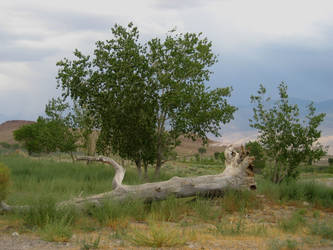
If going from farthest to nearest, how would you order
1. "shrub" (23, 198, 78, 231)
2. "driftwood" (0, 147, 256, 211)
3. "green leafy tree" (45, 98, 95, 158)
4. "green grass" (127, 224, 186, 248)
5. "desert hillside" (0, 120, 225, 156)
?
"desert hillside" (0, 120, 225, 156) < "green leafy tree" (45, 98, 95, 158) < "driftwood" (0, 147, 256, 211) < "shrub" (23, 198, 78, 231) < "green grass" (127, 224, 186, 248)

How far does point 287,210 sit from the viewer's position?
12.4m

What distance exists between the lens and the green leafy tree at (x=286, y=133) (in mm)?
16359

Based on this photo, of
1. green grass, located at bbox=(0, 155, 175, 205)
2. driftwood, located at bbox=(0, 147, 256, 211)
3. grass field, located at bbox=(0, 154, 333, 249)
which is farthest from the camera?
green grass, located at bbox=(0, 155, 175, 205)

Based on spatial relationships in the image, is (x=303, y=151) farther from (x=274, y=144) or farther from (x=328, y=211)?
(x=328, y=211)

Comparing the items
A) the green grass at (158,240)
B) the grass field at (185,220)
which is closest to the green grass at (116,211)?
the grass field at (185,220)

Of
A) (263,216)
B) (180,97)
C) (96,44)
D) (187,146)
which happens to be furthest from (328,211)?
(187,146)

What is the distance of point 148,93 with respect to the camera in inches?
656

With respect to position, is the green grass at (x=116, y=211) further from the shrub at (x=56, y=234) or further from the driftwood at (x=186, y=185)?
the shrub at (x=56, y=234)

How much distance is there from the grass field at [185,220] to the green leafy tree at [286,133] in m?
2.06

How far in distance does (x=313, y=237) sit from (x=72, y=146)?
29.2 meters

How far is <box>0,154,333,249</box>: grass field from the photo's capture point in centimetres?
739

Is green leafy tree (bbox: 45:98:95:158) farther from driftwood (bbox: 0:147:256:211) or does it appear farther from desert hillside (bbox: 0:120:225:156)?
desert hillside (bbox: 0:120:225:156)

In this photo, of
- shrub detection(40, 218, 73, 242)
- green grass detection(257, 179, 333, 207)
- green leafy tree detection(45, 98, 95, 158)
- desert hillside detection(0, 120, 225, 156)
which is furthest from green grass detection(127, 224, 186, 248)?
Answer: desert hillside detection(0, 120, 225, 156)

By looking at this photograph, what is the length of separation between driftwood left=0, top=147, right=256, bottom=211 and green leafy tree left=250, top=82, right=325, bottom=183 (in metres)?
3.89
